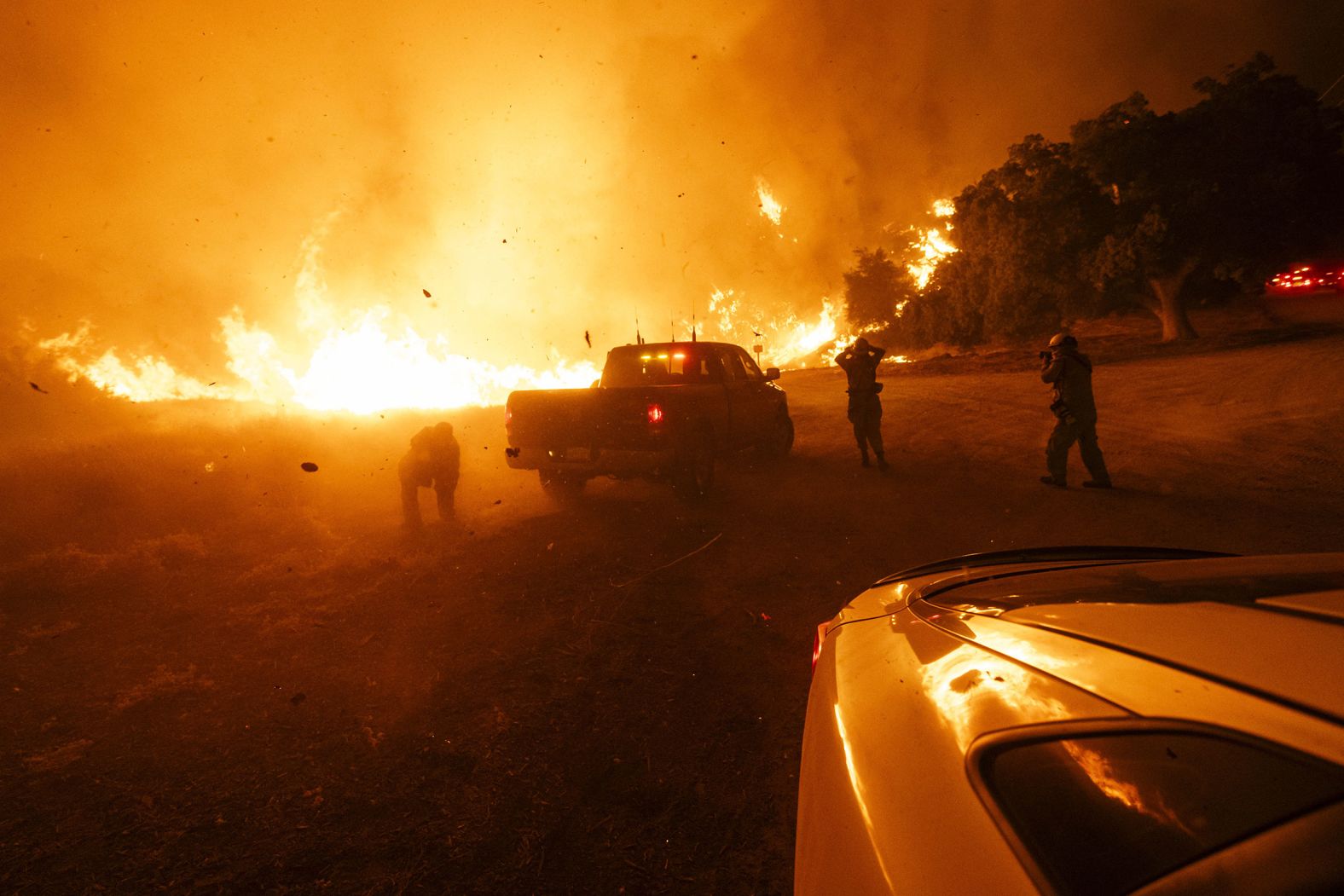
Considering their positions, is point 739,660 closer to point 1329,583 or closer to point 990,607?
point 990,607

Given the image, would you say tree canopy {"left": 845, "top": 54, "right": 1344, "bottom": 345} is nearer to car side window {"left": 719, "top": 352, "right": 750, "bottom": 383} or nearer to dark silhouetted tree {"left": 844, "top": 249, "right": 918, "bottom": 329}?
dark silhouetted tree {"left": 844, "top": 249, "right": 918, "bottom": 329}

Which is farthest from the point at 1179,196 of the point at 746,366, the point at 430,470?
the point at 430,470

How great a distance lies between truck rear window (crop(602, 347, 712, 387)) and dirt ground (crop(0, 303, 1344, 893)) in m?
1.60

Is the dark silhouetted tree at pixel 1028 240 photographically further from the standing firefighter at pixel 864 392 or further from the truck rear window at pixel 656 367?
the truck rear window at pixel 656 367

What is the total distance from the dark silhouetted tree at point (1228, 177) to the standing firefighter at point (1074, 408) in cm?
1747

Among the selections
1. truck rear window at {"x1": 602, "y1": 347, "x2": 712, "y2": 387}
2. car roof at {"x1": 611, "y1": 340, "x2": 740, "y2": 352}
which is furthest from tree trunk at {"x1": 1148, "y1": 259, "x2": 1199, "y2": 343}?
truck rear window at {"x1": 602, "y1": 347, "x2": 712, "y2": 387}

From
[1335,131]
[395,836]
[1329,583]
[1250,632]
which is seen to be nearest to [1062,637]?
[1250,632]

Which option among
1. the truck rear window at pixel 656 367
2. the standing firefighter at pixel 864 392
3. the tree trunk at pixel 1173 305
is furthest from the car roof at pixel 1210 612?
the tree trunk at pixel 1173 305

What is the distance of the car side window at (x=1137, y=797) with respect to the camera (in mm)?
873

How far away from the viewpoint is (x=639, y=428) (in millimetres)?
6953

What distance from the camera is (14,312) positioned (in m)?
14.2

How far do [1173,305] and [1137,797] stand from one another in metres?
26.1

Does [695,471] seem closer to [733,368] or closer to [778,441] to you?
[733,368]

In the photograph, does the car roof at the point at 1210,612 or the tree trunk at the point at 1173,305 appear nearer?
the car roof at the point at 1210,612
